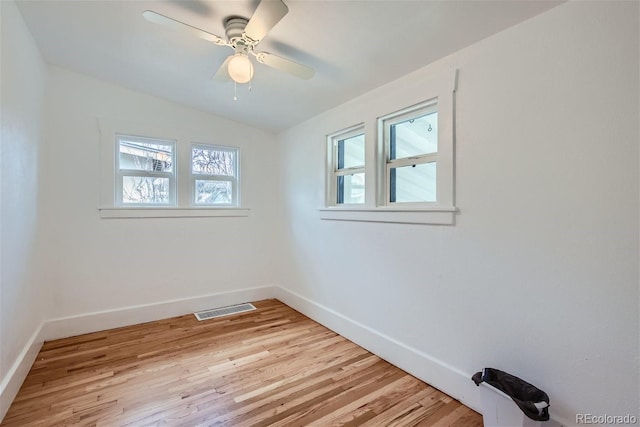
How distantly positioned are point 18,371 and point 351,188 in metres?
2.85

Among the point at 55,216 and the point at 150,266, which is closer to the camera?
the point at 55,216

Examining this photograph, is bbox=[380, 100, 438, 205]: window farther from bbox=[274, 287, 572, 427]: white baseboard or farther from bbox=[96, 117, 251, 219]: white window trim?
bbox=[96, 117, 251, 219]: white window trim

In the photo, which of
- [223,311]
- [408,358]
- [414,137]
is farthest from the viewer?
[223,311]

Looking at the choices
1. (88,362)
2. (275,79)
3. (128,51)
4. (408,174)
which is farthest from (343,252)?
(128,51)

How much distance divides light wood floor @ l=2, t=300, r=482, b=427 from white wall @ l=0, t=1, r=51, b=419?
30cm

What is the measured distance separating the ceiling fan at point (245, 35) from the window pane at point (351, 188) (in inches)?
46.6

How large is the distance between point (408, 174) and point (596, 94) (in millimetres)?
1188

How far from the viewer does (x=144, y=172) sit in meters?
3.27

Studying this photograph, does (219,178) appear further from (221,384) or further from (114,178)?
(221,384)

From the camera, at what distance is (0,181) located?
1687mm

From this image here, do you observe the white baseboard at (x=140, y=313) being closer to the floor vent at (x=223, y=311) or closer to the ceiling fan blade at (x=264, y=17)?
the floor vent at (x=223, y=311)

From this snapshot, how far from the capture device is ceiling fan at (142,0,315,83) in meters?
1.47

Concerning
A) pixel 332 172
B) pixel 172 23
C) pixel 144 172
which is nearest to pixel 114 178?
pixel 144 172

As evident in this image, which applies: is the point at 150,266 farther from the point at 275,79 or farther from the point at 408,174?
the point at 408,174
